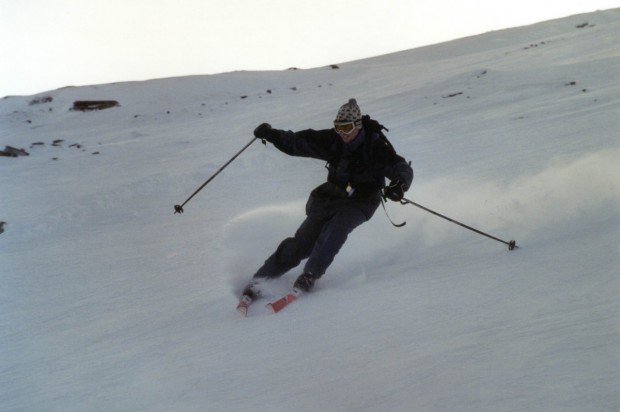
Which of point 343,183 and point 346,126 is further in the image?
point 343,183

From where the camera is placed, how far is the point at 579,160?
472 centimetres

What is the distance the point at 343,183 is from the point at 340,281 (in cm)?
73

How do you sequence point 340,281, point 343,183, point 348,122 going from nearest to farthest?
point 340,281
point 348,122
point 343,183

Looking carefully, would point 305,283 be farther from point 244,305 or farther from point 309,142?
point 309,142

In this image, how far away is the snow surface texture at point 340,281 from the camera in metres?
1.89

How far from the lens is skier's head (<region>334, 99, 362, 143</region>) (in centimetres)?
352

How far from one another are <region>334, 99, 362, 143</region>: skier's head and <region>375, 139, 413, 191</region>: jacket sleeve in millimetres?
193

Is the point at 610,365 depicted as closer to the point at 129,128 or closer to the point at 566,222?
the point at 566,222

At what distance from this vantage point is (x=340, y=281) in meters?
3.39

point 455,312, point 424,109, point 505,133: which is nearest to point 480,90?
point 424,109

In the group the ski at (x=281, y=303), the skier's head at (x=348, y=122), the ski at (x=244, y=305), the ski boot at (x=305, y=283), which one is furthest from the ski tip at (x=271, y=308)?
the skier's head at (x=348, y=122)

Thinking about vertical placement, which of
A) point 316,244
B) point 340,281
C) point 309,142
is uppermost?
point 309,142

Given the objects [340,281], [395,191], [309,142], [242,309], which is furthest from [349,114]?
[242,309]

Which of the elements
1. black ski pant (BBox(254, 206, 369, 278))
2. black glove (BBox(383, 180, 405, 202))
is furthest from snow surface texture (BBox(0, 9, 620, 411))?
black glove (BBox(383, 180, 405, 202))
